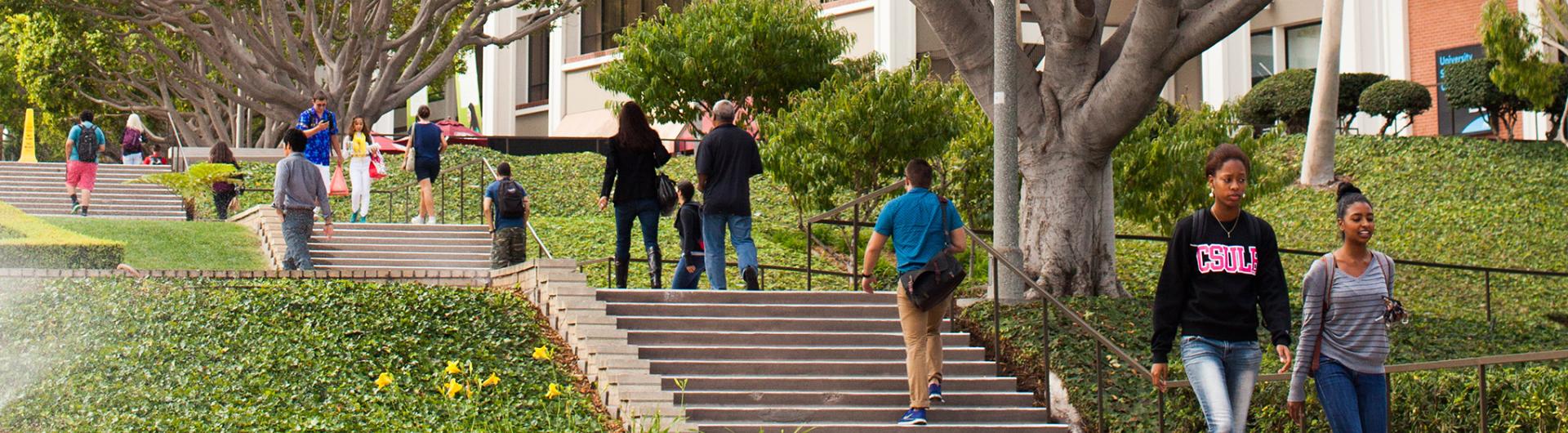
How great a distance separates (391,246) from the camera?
55.9 feet

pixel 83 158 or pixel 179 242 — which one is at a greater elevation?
pixel 83 158

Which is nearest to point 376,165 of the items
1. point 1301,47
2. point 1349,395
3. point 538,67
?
point 1349,395

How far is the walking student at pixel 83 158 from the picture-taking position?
68.1 ft

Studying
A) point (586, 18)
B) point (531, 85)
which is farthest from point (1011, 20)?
point (531, 85)

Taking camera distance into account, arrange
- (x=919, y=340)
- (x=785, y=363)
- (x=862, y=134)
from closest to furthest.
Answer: (x=919, y=340) < (x=785, y=363) < (x=862, y=134)

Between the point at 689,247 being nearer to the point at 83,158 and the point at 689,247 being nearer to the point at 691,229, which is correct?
the point at 691,229

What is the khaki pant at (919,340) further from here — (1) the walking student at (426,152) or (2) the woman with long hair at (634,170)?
(1) the walking student at (426,152)

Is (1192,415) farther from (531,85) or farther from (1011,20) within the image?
(531,85)

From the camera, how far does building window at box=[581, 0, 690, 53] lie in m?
50.4

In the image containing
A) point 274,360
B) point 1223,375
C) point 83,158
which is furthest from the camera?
point 83,158

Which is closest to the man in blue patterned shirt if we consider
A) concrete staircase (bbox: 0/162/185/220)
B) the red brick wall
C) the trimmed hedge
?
the trimmed hedge

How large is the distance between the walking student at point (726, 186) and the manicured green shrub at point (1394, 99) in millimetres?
19695

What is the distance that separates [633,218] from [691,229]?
25.2 inches

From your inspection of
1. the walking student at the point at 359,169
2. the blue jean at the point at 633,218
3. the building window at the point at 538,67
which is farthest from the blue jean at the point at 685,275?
the building window at the point at 538,67
